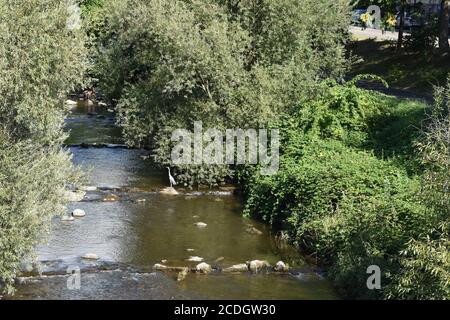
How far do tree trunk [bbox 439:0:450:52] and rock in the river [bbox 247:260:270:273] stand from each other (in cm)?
3088

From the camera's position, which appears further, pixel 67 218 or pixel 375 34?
pixel 375 34

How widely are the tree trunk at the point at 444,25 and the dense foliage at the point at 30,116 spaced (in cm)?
3332

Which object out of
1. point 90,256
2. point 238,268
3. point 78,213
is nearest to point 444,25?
point 78,213

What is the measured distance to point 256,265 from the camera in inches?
818

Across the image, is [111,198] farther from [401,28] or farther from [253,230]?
[401,28]

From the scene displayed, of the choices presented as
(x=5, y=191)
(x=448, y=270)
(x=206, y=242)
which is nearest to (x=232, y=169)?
(x=206, y=242)

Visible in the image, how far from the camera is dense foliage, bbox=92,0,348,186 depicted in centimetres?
2820

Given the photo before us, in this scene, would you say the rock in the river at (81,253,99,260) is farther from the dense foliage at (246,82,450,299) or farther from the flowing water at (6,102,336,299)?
the dense foliage at (246,82,450,299)

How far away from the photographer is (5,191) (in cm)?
1697

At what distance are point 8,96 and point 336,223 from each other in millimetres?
10154

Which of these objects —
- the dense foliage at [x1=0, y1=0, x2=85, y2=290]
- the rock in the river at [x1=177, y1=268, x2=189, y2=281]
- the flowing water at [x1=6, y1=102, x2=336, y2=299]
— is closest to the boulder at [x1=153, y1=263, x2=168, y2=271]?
the flowing water at [x1=6, y1=102, x2=336, y2=299]

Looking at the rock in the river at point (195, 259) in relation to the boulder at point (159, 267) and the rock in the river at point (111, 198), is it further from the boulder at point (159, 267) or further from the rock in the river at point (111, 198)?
the rock in the river at point (111, 198)

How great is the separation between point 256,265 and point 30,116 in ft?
25.8

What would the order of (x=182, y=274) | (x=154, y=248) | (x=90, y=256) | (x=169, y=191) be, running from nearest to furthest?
(x=182, y=274) < (x=90, y=256) < (x=154, y=248) < (x=169, y=191)
